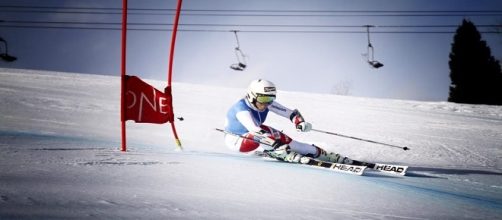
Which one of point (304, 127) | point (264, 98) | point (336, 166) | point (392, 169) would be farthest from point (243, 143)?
point (392, 169)

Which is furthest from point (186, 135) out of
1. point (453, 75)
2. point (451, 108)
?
point (453, 75)

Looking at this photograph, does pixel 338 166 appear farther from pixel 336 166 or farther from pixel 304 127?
pixel 304 127

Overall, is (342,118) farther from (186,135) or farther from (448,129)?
(186,135)

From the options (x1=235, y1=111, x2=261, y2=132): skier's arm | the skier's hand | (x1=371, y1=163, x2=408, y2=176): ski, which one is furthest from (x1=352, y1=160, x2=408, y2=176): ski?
(x1=235, y1=111, x2=261, y2=132): skier's arm

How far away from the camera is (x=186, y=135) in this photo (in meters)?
9.20

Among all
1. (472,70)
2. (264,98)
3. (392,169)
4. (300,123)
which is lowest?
(392,169)

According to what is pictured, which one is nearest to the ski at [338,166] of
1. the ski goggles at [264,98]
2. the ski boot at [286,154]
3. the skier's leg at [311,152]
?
the ski boot at [286,154]

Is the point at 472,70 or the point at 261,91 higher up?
the point at 472,70

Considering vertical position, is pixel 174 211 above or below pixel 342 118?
below

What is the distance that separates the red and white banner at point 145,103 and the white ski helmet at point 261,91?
1.45m

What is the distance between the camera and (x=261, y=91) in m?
6.09

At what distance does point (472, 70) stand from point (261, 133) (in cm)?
3812

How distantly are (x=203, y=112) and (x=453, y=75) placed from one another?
3333cm

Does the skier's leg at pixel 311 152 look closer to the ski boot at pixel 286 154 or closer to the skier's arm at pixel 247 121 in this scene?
the ski boot at pixel 286 154
